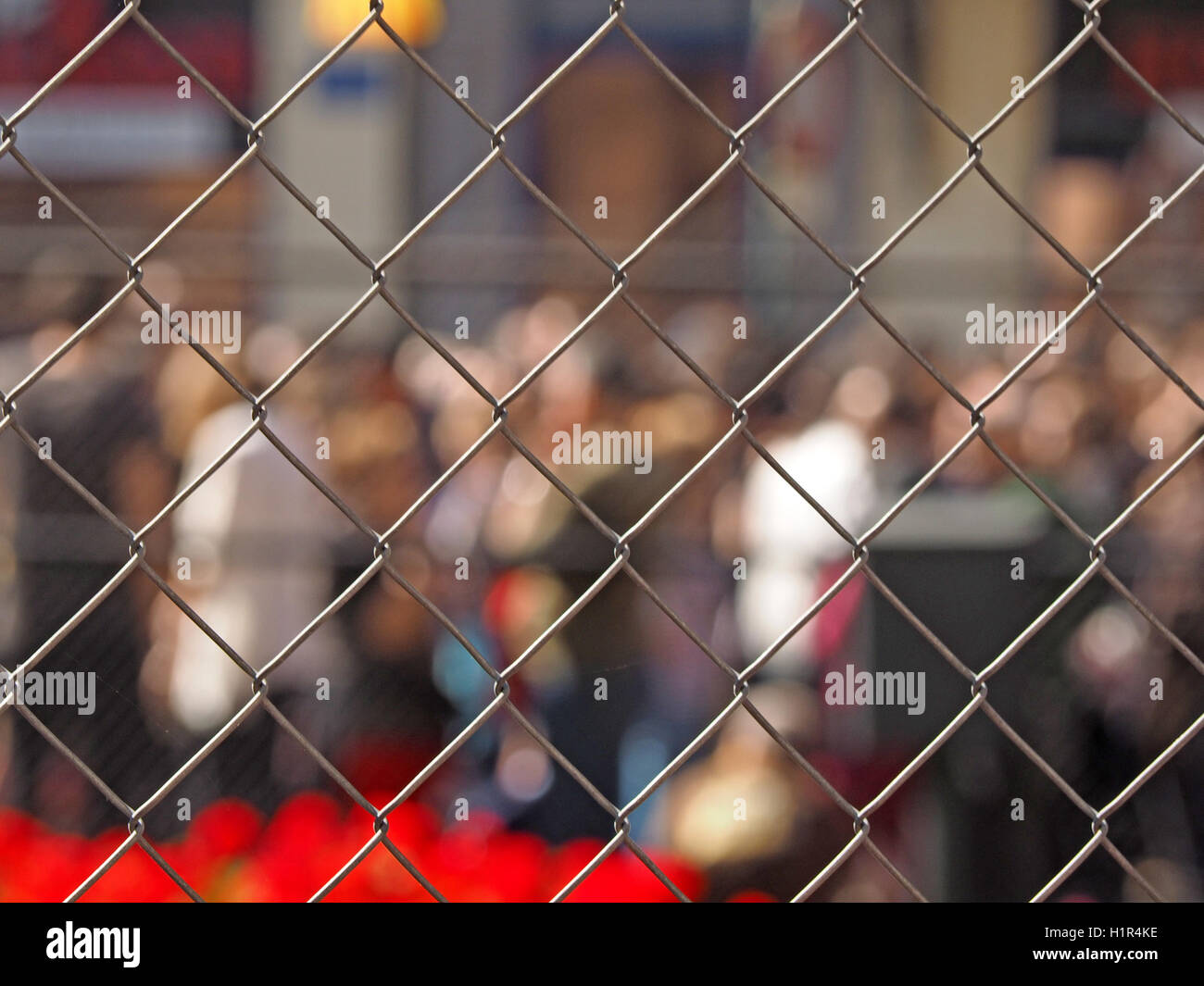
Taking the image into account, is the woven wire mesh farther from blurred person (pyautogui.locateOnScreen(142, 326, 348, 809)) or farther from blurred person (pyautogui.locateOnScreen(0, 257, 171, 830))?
blurred person (pyautogui.locateOnScreen(142, 326, 348, 809))

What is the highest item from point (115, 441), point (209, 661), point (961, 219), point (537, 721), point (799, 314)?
point (961, 219)

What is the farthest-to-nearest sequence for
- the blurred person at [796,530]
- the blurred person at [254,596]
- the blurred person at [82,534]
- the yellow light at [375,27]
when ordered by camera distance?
the yellow light at [375,27] → the blurred person at [796,530] → the blurred person at [254,596] → the blurred person at [82,534]

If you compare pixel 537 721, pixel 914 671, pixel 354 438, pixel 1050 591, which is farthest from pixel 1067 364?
pixel 354 438

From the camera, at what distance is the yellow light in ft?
9.39

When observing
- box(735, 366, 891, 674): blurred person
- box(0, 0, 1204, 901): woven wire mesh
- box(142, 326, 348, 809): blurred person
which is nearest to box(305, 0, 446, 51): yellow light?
box(142, 326, 348, 809): blurred person

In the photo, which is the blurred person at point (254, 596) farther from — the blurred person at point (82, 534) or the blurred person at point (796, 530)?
the blurred person at point (796, 530)

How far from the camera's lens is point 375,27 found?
251 cm

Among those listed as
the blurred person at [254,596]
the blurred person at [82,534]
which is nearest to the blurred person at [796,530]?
the blurred person at [254,596]

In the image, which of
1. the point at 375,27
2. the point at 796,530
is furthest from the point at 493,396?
the point at 375,27

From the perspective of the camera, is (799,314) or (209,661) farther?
(799,314)

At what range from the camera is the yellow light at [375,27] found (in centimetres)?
286
